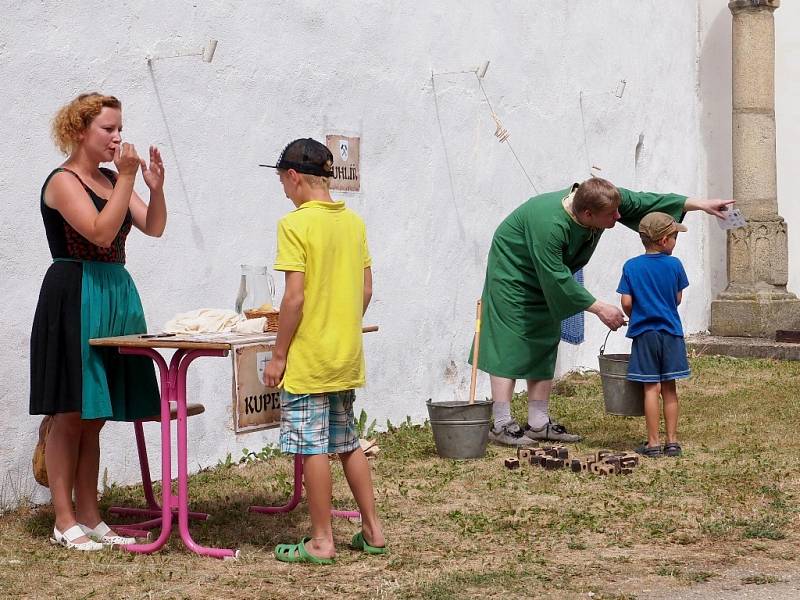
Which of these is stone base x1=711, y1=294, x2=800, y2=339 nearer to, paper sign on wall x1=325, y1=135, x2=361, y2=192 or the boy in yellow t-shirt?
paper sign on wall x1=325, y1=135, x2=361, y2=192

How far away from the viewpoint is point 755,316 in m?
12.4

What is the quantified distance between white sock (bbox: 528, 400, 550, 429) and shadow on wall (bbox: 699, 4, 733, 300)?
6.00 metres

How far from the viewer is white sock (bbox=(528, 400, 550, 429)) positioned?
7.47 metres

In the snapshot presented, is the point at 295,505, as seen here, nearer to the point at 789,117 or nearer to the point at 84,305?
the point at 84,305

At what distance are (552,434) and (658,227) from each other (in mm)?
1511

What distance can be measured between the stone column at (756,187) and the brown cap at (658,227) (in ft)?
19.5

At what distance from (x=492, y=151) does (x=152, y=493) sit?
439 centimetres

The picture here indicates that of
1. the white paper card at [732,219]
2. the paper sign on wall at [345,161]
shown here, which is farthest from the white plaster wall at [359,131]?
the white paper card at [732,219]

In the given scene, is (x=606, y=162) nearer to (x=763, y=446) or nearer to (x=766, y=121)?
(x=766, y=121)

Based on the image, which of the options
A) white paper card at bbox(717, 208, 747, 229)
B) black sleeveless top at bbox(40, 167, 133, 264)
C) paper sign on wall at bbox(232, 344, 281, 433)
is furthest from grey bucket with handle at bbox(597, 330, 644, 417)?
black sleeveless top at bbox(40, 167, 133, 264)

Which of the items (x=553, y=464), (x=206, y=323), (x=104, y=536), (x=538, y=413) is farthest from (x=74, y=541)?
(x=538, y=413)

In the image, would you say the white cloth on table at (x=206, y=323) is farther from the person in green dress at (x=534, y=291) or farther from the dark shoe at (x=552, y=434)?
the dark shoe at (x=552, y=434)

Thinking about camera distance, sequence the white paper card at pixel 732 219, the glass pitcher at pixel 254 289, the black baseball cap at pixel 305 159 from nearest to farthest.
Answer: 1. the black baseball cap at pixel 305 159
2. the glass pitcher at pixel 254 289
3. the white paper card at pixel 732 219

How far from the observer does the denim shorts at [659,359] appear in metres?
6.84
